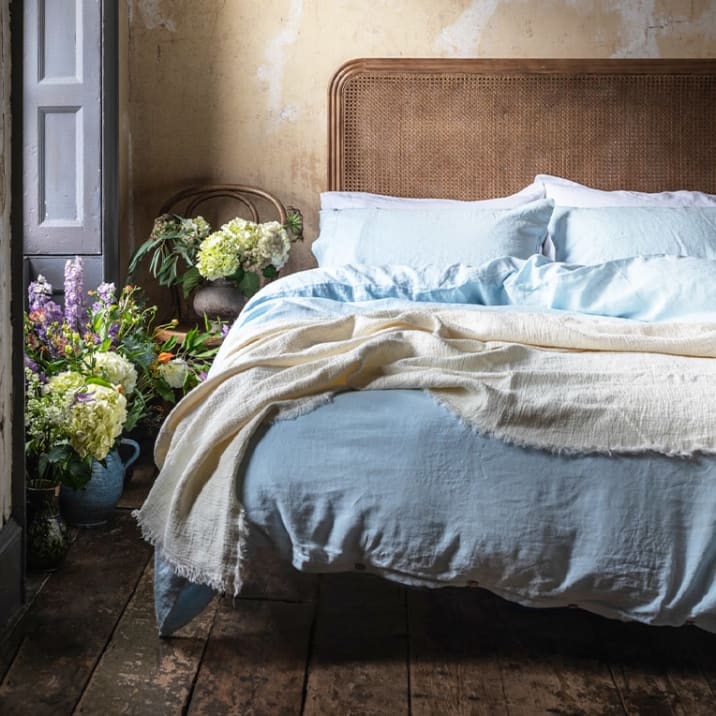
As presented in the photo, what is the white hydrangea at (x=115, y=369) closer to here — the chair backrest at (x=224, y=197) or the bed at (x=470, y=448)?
the bed at (x=470, y=448)

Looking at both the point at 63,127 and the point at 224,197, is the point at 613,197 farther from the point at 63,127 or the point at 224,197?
the point at 63,127

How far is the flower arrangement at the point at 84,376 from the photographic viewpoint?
2369 mm

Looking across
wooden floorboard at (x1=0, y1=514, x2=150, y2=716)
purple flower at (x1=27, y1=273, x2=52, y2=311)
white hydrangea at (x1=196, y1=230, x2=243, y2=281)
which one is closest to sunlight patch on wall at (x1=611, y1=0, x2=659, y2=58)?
white hydrangea at (x1=196, y1=230, x2=243, y2=281)

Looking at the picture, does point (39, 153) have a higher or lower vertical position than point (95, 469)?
higher

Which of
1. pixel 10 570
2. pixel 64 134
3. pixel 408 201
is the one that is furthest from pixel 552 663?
pixel 64 134

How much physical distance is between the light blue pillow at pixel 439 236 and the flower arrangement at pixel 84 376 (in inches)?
23.7

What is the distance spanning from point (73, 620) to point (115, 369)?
0.78m

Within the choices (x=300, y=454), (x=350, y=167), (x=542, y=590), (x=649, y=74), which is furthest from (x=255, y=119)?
(x=542, y=590)

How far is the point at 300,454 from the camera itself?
1.70m

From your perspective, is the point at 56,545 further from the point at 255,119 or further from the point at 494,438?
the point at 255,119

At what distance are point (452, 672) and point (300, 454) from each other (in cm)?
53

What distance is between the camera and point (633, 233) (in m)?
3.13

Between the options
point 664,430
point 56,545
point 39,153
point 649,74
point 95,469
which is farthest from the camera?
point 649,74

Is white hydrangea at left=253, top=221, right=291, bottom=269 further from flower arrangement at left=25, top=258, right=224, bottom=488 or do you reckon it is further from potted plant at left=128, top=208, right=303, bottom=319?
flower arrangement at left=25, top=258, right=224, bottom=488
